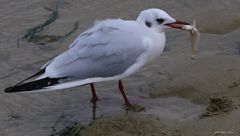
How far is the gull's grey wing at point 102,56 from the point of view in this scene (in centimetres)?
525

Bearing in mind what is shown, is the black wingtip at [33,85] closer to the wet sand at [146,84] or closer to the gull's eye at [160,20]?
the wet sand at [146,84]

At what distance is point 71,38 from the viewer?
7078 millimetres

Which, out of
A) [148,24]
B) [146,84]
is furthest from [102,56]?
[146,84]

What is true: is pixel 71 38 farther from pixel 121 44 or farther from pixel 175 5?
pixel 121 44

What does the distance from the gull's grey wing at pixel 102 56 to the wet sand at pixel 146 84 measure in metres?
0.43

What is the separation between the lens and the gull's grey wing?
5254mm

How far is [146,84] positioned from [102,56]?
88 cm

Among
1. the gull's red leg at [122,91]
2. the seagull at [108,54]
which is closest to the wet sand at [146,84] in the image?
the gull's red leg at [122,91]

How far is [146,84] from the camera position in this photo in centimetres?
602

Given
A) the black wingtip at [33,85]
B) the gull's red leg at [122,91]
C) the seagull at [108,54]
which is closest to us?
the black wingtip at [33,85]

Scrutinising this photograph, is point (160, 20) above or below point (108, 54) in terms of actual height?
above

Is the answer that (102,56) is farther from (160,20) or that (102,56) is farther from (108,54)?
(160,20)

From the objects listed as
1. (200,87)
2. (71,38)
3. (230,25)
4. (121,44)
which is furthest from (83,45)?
(230,25)

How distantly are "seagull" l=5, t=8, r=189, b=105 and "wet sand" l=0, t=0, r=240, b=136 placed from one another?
1.35 feet
